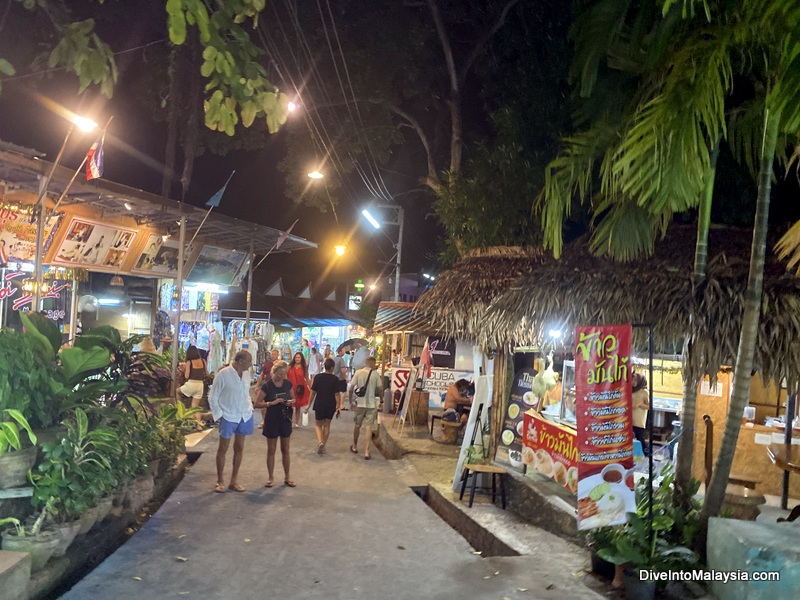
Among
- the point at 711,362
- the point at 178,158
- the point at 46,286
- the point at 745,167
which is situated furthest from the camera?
the point at 178,158

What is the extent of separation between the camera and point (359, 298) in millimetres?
30281

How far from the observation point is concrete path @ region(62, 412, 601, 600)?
196 inches

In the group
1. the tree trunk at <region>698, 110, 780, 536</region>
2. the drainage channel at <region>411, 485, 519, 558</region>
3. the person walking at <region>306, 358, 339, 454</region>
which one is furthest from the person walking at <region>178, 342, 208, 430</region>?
the tree trunk at <region>698, 110, 780, 536</region>

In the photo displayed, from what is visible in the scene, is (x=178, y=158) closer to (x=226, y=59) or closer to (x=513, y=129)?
(x=513, y=129)

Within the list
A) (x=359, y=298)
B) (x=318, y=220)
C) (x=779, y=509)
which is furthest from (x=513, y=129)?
(x=359, y=298)

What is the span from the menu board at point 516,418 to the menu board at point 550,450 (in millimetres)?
304

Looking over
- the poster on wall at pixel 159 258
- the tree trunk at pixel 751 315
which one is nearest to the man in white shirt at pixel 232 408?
the tree trunk at pixel 751 315

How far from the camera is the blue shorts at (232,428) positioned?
7.93 metres

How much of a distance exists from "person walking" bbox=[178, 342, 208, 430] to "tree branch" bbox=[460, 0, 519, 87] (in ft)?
26.6

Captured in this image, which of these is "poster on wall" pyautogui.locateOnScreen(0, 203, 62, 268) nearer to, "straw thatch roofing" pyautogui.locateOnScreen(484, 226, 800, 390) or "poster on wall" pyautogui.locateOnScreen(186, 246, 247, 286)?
"poster on wall" pyautogui.locateOnScreen(186, 246, 247, 286)

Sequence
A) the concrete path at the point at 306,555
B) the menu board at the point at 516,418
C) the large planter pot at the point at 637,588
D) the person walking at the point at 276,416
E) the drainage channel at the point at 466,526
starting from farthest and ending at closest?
the menu board at the point at 516,418, the person walking at the point at 276,416, the drainage channel at the point at 466,526, the concrete path at the point at 306,555, the large planter pot at the point at 637,588

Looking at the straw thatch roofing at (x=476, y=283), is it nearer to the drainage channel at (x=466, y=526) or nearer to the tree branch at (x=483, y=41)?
the drainage channel at (x=466, y=526)

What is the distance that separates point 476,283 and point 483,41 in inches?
243

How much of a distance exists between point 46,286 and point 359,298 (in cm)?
1939
